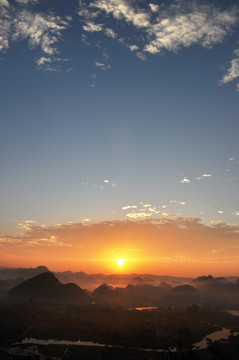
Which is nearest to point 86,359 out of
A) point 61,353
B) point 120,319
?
point 61,353

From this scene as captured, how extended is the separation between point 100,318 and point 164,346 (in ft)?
225

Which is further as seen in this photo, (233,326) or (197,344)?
(233,326)

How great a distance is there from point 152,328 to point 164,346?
94.7 feet

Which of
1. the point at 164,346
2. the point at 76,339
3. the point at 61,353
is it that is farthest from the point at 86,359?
the point at 164,346

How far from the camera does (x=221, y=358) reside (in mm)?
61344

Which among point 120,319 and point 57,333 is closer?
point 57,333

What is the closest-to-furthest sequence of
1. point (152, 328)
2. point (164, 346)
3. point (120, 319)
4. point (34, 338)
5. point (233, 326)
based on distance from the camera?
point (164, 346) < point (34, 338) < point (152, 328) < point (120, 319) < point (233, 326)

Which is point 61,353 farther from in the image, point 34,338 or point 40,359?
point 34,338

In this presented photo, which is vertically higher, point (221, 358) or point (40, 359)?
point (221, 358)

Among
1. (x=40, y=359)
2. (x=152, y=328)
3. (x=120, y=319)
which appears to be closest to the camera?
(x=40, y=359)

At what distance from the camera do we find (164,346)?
120m

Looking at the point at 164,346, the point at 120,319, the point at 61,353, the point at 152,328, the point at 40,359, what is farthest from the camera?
the point at 120,319

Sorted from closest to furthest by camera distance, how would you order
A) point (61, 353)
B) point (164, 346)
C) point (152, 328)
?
point (61, 353) < point (164, 346) < point (152, 328)

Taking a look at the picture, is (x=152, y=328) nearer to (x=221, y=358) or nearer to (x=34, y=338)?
(x=34, y=338)
